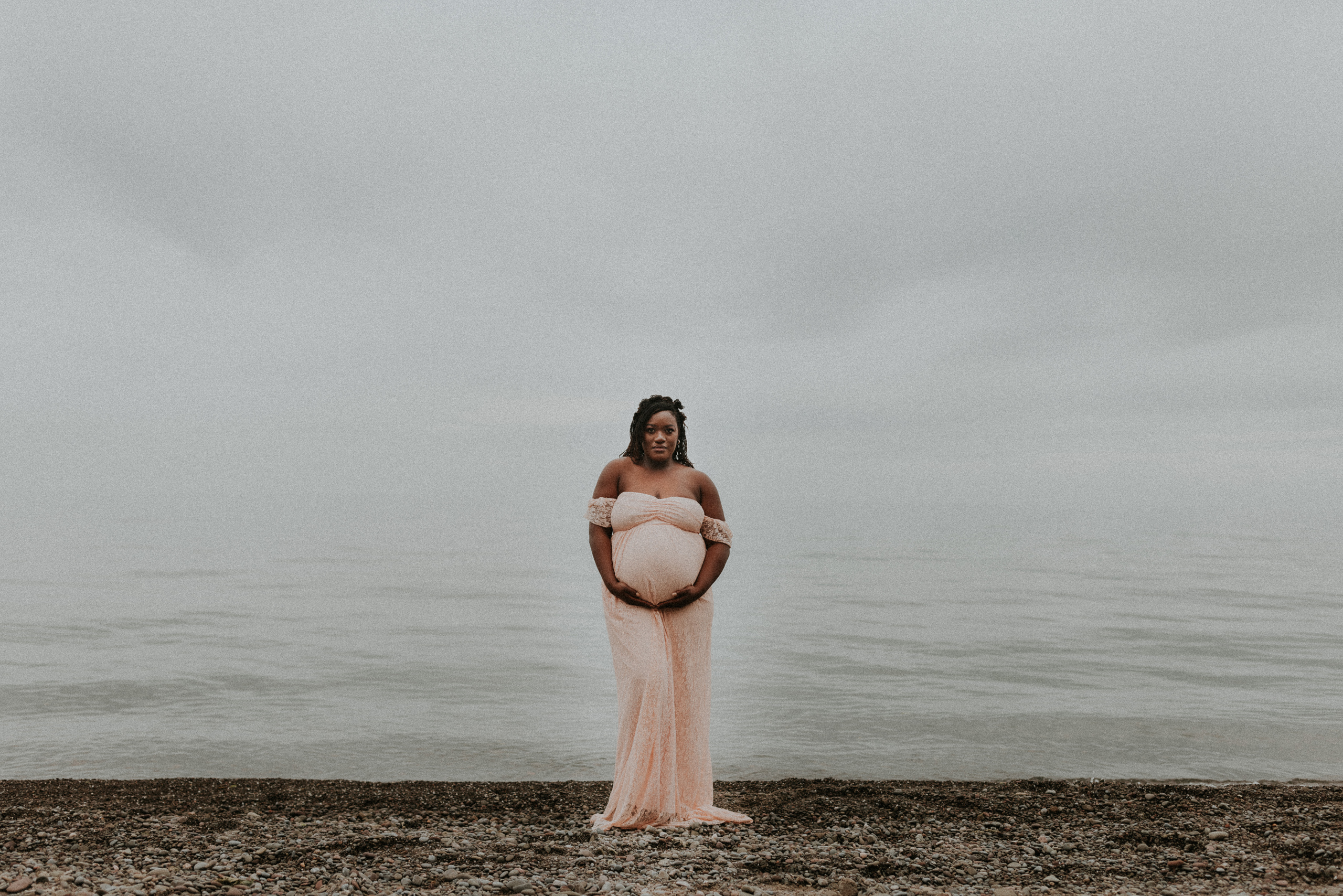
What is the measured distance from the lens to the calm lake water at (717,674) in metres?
10.4

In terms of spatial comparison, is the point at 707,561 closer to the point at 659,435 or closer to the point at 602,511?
the point at 602,511

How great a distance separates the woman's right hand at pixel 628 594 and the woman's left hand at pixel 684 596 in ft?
0.33

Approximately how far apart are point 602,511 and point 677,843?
2.10 m

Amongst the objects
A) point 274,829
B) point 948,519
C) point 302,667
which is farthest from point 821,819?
point 948,519

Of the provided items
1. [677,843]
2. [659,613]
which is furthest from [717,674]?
[677,843]

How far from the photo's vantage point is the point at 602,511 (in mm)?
6449

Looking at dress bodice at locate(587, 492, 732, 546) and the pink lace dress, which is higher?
dress bodice at locate(587, 492, 732, 546)

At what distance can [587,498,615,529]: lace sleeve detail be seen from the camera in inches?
253

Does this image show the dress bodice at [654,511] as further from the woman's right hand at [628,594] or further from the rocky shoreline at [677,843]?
the rocky shoreline at [677,843]

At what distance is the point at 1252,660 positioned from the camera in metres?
16.9

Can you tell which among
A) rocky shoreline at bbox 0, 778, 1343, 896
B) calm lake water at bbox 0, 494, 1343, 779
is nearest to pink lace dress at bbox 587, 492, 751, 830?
rocky shoreline at bbox 0, 778, 1343, 896

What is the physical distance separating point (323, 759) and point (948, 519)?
100.0 metres

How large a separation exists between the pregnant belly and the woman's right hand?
1.2 inches

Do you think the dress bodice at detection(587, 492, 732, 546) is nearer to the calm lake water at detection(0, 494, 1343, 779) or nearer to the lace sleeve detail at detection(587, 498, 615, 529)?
the lace sleeve detail at detection(587, 498, 615, 529)
